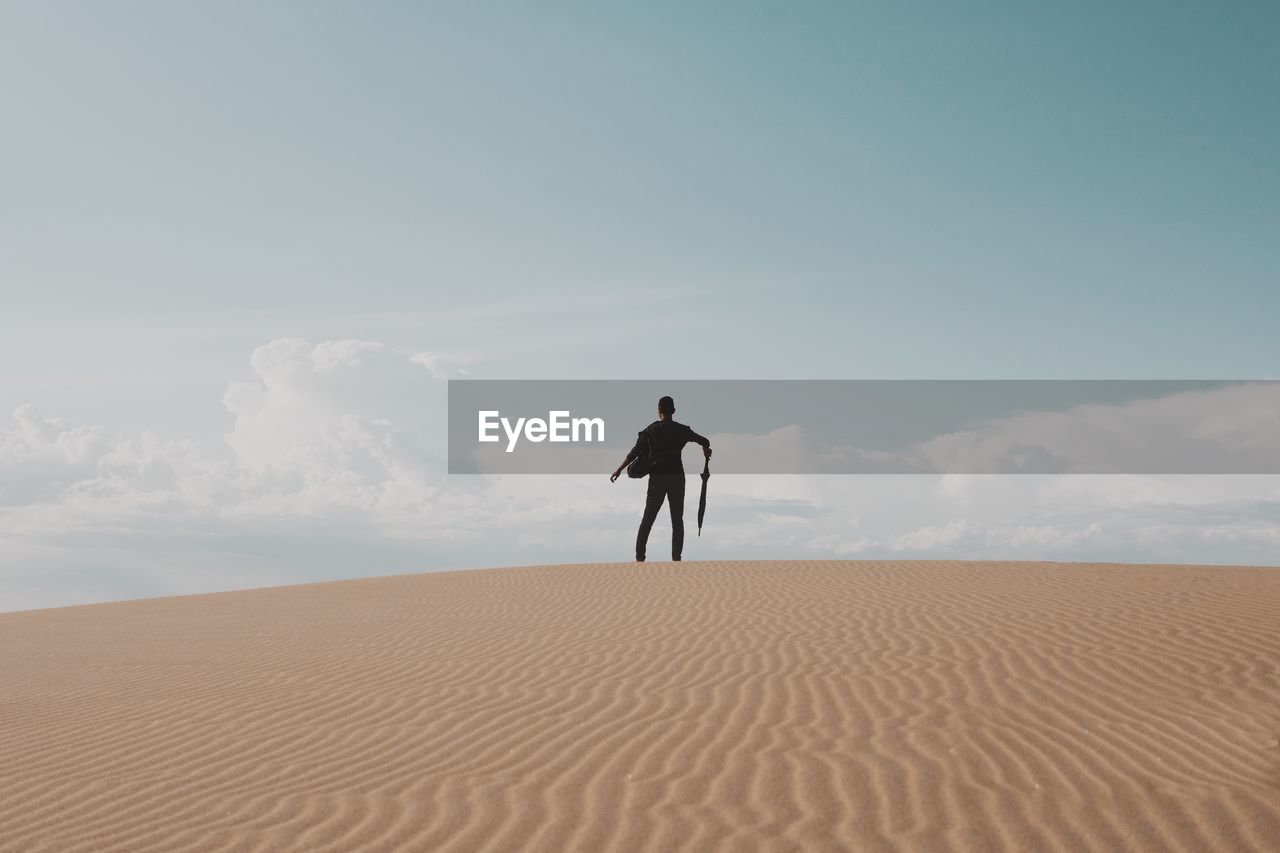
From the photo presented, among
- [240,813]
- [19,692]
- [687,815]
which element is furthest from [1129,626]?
[19,692]

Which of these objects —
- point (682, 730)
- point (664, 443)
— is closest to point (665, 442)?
point (664, 443)

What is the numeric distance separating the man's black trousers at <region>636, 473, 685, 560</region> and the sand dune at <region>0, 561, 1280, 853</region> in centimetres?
420

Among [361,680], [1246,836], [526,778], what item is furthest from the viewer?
[361,680]

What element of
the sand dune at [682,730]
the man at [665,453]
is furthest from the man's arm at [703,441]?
the sand dune at [682,730]

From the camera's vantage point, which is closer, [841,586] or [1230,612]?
[1230,612]

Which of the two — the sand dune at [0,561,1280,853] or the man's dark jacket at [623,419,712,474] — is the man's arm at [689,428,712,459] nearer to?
the man's dark jacket at [623,419,712,474]

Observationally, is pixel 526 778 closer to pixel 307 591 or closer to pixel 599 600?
pixel 599 600

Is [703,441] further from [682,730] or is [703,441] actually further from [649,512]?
[682,730]

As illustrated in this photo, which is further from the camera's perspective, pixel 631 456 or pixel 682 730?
pixel 631 456

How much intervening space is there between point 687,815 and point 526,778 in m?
1.12

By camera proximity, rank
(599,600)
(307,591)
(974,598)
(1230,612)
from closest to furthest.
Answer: (1230,612) < (974,598) < (599,600) < (307,591)

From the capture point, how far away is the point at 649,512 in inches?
674

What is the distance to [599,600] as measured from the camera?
45.8 feet

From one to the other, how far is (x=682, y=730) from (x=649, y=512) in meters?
10.6
